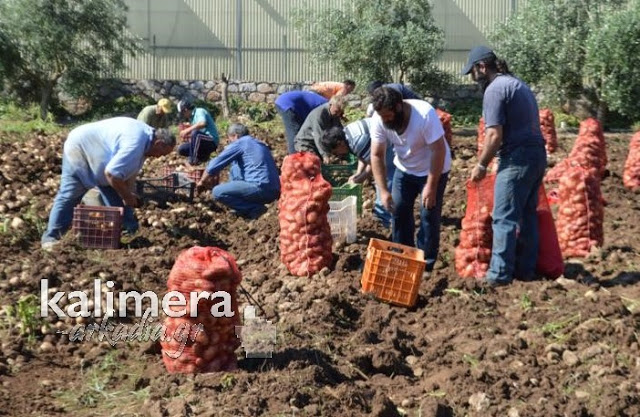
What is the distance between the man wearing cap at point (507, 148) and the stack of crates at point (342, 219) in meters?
1.87

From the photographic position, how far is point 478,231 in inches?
324

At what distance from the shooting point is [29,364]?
6.64 meters

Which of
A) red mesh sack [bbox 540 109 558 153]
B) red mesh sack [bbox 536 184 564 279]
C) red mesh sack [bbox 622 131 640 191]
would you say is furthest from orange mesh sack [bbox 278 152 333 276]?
red mesh sack [bbox 540 109 558 153]

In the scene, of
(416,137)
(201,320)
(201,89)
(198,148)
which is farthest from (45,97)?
(201,320)

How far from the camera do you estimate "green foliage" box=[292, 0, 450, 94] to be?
71.9 feet

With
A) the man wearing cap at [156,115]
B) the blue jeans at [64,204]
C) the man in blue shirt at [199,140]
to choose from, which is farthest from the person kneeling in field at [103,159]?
the man in blue shirt at [199,140]

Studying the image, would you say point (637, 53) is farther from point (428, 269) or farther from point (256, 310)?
point (256, 310)

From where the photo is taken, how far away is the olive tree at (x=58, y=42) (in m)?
22.7

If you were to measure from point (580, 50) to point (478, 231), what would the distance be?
13191 mm

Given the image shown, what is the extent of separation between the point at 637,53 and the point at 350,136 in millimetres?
10434

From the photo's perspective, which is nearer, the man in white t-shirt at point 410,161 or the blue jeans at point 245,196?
the man in white t-shirt at point 410,161

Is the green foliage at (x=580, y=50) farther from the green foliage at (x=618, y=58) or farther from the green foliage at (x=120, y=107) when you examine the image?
the green foliage at (x=120, y=107)

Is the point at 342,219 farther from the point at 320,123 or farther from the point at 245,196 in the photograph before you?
the point at 245,196

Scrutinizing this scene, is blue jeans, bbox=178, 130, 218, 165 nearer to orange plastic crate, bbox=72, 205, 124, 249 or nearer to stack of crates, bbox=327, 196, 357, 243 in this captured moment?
orange plastic crate, bbox=72, 205, 124, 249
